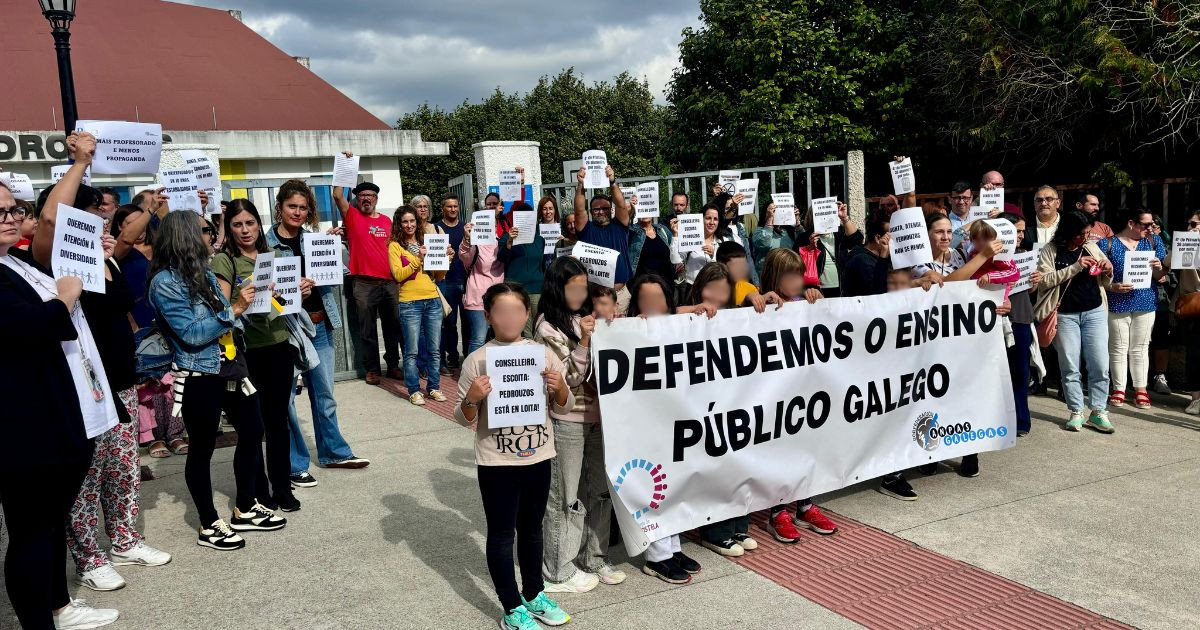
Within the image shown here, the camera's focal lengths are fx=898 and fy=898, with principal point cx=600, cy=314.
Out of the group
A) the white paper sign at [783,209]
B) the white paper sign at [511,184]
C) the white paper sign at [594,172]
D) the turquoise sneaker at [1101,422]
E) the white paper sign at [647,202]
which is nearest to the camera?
the turquoise sneaker at [1101,422]

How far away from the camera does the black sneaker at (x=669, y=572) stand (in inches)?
176

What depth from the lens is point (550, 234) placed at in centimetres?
919

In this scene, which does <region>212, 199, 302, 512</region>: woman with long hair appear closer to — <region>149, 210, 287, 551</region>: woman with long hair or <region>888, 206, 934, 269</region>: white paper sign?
<region>149, 210, 287, 551</region>: woman with long hair

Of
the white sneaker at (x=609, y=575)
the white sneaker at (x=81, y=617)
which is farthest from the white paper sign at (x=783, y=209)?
the white sneaker at (x=81, y=617)

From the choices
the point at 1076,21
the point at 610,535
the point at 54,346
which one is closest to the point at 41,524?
the point at 54,346

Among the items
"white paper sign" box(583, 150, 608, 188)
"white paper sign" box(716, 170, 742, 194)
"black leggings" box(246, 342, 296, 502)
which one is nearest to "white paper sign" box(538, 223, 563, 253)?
"white paper sign" box(583, 150, 608, 188)

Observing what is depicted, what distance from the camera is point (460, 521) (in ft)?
17.8

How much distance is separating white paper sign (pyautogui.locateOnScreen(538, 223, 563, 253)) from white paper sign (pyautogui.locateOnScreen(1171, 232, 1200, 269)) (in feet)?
17.9

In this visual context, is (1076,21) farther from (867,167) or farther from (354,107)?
(354,107)

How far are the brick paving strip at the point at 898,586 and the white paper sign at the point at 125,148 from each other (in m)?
4.16

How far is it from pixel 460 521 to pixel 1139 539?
150 inches

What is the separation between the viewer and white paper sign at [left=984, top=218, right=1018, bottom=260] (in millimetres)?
6266

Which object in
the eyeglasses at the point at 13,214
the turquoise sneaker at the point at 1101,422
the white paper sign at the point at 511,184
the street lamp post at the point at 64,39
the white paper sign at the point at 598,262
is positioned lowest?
the turquoise sneaker at the point at 1101,422

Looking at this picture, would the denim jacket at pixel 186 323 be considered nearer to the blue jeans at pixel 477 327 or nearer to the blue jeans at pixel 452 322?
the blue jeans at pixel 477 327
